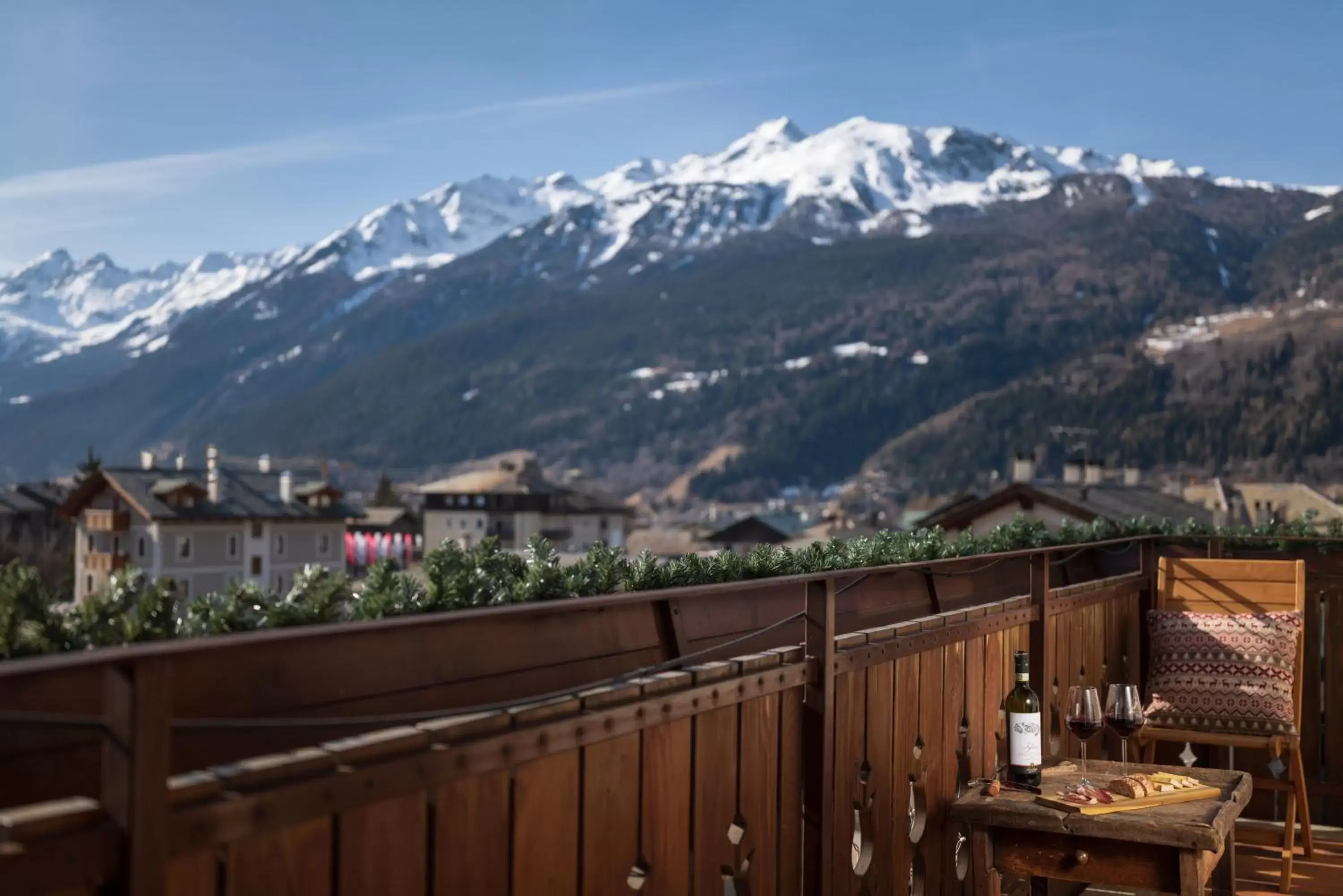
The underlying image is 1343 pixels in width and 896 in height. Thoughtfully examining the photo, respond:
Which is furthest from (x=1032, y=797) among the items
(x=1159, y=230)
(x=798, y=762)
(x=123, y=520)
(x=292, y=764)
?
(x=1159, y=230)

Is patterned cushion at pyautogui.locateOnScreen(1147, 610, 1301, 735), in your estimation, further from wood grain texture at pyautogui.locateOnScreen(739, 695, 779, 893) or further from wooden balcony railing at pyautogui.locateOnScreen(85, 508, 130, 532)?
wooden balcony railing at pyautogui.locateOnScreen(85, 508, 130, 532)

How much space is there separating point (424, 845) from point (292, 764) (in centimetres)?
24

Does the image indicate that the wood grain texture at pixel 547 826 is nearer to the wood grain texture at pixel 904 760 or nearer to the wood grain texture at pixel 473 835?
the wood grain texture at pixel 473 835

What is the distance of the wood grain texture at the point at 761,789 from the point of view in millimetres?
2584

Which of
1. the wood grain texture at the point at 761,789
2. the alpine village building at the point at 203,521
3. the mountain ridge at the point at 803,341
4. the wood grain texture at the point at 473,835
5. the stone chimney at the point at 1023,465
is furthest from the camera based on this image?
the mountain ridge at the point at 803,341

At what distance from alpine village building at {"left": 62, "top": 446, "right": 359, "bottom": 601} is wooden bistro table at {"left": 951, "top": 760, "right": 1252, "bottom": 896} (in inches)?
1842

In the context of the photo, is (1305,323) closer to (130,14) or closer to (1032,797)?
(1032,797)

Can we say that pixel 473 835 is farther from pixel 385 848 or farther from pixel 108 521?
pixel 108 521

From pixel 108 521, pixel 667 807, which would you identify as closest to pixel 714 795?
pixel 667 807

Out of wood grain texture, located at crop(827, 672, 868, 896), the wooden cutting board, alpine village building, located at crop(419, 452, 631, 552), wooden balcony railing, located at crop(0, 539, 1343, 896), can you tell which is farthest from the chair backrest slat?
alpine village building, located at crop(419, 452, 631, 552)

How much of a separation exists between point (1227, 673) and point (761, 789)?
9.57ft

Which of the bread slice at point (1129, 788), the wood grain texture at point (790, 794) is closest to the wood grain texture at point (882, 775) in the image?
the wood grain texture at point (790, 794)

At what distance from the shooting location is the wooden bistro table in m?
3.13

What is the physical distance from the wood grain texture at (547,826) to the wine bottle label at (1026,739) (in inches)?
66.6
